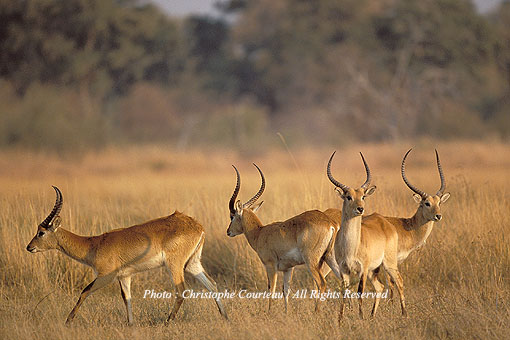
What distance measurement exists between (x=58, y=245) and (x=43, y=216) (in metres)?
2.17

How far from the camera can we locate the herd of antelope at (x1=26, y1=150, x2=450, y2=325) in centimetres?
672

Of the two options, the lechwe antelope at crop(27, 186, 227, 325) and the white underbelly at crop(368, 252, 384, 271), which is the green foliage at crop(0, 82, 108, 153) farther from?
the white underbelly at crop(368, 252, 384, 271)

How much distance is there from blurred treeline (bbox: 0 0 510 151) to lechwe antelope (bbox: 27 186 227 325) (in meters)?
16.7

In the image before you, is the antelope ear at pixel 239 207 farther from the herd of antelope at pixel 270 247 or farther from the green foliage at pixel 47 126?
the green foliage at pixel 47 126

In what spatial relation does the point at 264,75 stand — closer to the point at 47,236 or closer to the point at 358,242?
the point at 47,236

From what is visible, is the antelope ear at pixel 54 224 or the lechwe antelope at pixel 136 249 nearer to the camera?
the lechwe antelope at pixel 136 249

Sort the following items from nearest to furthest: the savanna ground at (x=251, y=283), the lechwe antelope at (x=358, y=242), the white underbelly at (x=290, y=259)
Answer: the savanna ground at (x=251, y=283)
the lechwe antelope at (x=358, y=242)
the white underbelly at (x=290, y=259)

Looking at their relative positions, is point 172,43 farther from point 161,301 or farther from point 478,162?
point 161,301

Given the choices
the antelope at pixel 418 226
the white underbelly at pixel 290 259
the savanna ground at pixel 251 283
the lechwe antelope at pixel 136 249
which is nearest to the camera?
the savanna ground at pixel 251 283

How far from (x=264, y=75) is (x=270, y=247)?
30.6 metres

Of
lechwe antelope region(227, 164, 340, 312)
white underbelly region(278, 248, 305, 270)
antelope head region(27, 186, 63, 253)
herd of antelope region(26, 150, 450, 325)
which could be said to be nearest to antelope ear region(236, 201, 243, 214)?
lechwe antelope region(227, 164, 340, 312)

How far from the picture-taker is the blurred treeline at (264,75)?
92.4 ft

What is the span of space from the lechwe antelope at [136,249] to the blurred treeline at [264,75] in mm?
16663

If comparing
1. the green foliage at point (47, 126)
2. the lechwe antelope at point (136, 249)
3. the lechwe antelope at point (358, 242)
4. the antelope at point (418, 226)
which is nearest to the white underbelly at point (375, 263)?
the lechwe antelope at point (358, 242)
